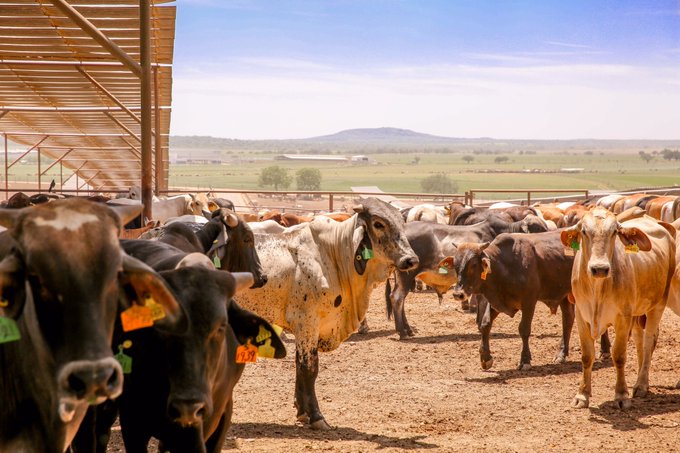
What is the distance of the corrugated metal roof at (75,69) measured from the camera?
14367 millimetres

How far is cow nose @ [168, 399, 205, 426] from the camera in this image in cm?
485

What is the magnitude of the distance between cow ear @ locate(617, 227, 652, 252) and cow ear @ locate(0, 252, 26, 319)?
686cm

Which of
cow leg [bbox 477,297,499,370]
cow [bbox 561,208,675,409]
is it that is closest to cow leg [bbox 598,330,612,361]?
cow leg [bbox 477,297,499,370]

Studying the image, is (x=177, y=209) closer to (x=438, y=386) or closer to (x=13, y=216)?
(x=438, y=386)

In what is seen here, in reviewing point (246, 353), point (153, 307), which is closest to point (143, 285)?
point (153, 307)

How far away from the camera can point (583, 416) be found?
31.3 ft

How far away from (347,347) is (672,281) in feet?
15.8

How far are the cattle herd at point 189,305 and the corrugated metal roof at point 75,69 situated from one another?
13.7 ft

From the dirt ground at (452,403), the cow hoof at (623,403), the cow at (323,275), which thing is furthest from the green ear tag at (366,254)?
the cow hoof at (623,403)

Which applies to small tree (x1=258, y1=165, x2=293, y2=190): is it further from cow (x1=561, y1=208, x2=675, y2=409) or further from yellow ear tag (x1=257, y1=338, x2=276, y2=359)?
yellow ear tag (x1=257, y1=338, x2=276, y2=359)

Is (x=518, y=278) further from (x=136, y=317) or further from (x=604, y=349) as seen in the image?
(x=136, y=317)

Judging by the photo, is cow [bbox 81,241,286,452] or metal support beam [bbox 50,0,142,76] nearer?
cow [bbox 81,241,286,452]

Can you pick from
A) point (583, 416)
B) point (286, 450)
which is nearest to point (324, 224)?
point (286, 450)

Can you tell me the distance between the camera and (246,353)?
229 inches
